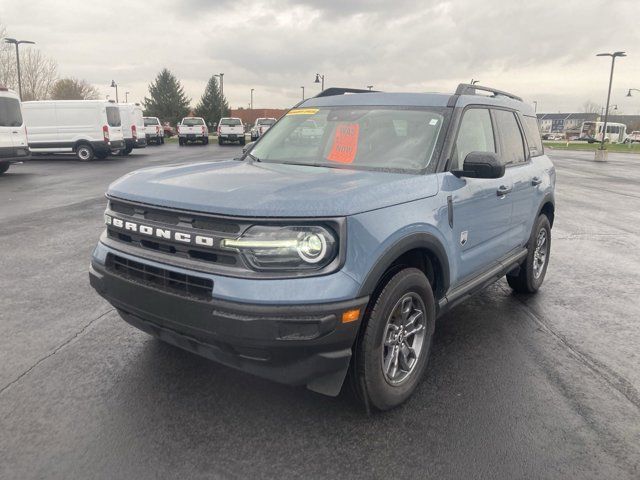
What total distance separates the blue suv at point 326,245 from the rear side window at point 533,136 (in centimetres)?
131

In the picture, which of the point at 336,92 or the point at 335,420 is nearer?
the point at 335,420

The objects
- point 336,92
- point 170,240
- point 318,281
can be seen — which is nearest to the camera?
point 318,281

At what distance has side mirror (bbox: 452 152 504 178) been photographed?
133 inches

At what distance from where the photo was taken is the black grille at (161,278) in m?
2.66

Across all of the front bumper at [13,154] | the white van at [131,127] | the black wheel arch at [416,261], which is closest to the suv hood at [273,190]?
the black wheel arch at [416,261]

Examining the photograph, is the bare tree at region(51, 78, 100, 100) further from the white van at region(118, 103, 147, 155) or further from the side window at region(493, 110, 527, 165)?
the side window at region(493, 110, 527, 165)

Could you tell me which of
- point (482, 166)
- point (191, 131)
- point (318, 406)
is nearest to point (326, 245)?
point (318, 406)

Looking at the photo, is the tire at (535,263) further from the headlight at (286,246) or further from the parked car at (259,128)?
the parked car at (259,128)

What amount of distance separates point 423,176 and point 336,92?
190 cm

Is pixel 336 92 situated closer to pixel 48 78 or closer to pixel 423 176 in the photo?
pixel 423 176

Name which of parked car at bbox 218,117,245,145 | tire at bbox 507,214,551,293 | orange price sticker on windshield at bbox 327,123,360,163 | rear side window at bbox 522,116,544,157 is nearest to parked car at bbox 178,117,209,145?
parked car at bbox 218,117,245,145

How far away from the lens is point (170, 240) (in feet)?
9.14

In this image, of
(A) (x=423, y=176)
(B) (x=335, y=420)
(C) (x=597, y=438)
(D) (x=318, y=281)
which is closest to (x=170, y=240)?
(D) (x=318, y=281)

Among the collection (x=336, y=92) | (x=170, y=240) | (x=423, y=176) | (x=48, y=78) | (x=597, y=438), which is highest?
(x=48, y=78)
